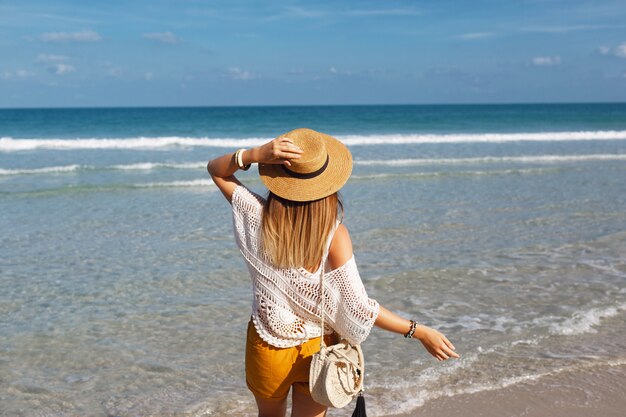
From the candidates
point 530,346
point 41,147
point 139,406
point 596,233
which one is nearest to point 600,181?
point 596,233

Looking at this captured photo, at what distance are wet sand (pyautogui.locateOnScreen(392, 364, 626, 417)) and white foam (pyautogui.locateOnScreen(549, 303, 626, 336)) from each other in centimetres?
83

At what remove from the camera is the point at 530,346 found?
5.17 metres

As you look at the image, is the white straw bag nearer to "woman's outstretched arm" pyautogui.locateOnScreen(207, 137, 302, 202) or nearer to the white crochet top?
the white crochet top

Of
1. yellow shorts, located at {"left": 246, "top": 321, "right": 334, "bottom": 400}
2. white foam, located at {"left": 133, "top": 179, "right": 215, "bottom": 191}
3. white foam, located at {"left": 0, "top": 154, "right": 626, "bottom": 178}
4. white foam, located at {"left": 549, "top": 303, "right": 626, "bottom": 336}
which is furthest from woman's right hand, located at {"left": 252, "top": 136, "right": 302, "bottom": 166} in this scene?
white foam, located at {"left": 0, "top": 154, "right": 626, "bottom": 178}

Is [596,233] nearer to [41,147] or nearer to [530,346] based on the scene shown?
[530,346]

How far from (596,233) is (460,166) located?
32.4ft

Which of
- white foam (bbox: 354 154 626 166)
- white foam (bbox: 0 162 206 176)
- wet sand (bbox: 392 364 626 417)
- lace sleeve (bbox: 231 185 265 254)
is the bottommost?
wet sand (bbox: 392 364 626 417)

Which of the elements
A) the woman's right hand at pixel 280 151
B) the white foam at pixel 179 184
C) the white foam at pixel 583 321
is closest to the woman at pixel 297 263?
the woman's right hand at pixel 280 151

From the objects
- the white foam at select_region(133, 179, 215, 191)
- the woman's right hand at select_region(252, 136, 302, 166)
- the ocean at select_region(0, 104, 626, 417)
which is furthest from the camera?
the white foam at select_region(133, 179, 215, 191)

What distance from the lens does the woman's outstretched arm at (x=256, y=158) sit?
2.42m

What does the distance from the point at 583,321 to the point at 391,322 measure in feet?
12.0

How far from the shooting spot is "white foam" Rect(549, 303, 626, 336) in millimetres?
5465

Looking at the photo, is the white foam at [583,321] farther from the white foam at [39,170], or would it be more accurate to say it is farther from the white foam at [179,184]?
the white foam at [39,170]

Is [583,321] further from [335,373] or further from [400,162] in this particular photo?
[400,162]
